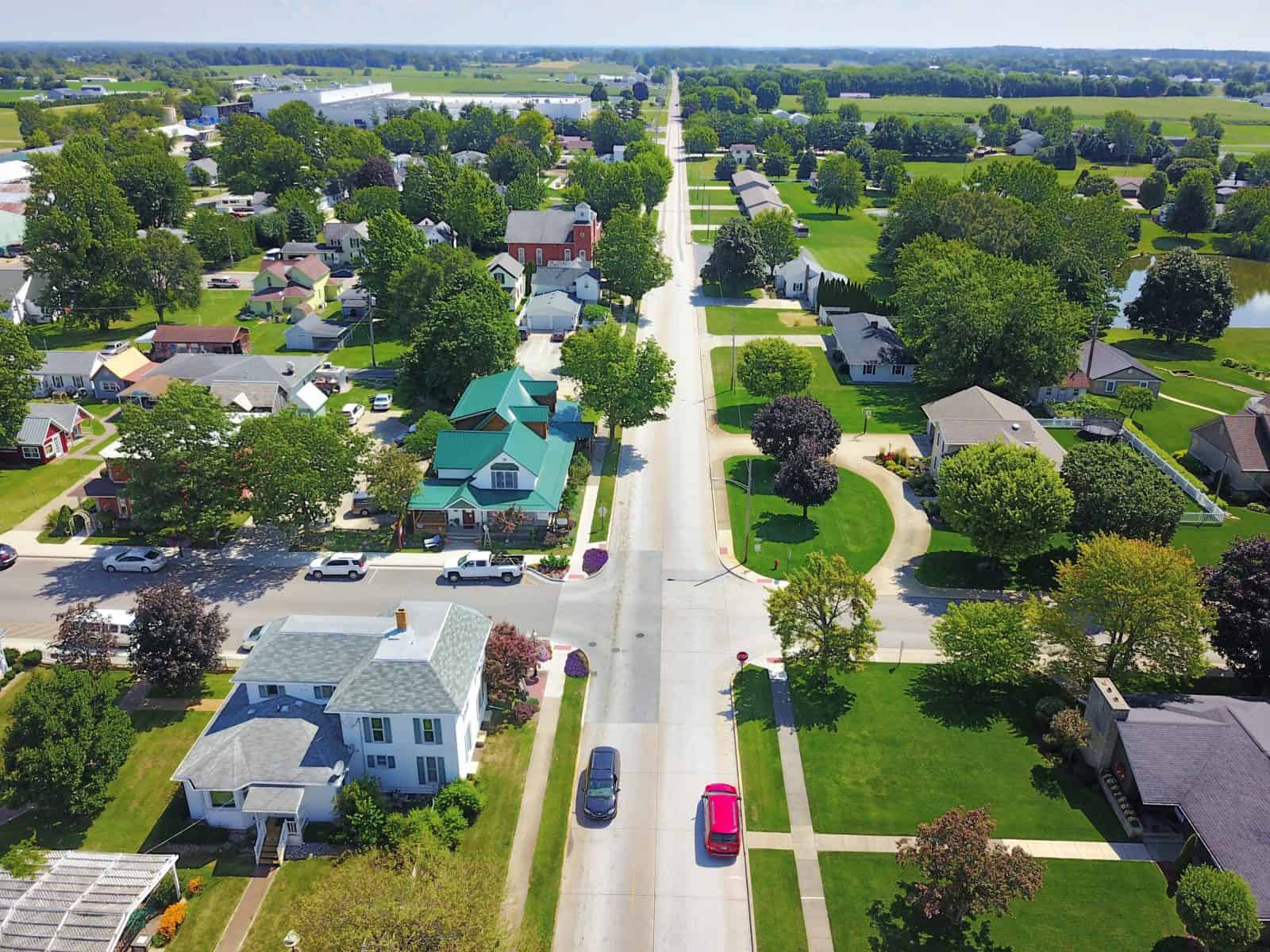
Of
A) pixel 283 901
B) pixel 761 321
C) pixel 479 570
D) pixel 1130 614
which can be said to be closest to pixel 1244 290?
pixel 761 321

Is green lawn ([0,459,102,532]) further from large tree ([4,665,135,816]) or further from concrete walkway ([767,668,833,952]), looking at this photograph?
concrete walkway ([767,668,833,952])

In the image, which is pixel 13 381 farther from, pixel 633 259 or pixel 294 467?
pixel 633 259

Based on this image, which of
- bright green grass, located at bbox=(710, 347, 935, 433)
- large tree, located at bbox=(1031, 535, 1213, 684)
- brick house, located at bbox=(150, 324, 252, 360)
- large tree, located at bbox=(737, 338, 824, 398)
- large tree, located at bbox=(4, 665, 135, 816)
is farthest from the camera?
brick house, located at bbox=(150, 324, 252, 360)

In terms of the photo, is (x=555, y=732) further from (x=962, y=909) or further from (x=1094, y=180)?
(x=1094, y=180)

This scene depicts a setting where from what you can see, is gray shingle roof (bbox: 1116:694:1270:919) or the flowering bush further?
gray shingle roof (bbox: 1116:694:1270:919)

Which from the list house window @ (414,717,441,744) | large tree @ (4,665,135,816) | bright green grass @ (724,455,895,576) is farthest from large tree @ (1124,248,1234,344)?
large tree @ (4,665,135,816)

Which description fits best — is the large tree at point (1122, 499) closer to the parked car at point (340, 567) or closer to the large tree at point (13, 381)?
the parked car at point (340, 567)

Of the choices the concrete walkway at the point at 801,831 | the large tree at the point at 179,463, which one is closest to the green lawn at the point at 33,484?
the large tree at the point at 179,463
